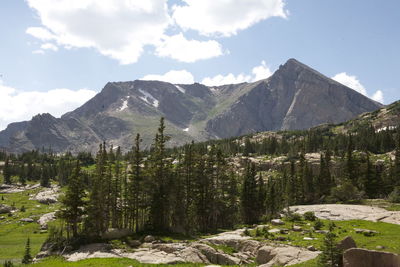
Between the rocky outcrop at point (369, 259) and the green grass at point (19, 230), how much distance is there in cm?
5851

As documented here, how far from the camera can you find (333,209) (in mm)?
64812

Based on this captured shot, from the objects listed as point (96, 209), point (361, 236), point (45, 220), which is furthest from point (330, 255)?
point (45, 220)

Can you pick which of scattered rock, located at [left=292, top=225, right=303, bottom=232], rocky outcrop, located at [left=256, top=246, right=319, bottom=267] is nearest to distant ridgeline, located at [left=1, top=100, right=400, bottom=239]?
scattered rock, located at [left=292, top=225, right=303, bottom=232]

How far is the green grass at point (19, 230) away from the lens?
71.4 metres

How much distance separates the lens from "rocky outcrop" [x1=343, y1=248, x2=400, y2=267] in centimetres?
2041

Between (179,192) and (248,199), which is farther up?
(179,192)

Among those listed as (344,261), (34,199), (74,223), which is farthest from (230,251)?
(34,199)

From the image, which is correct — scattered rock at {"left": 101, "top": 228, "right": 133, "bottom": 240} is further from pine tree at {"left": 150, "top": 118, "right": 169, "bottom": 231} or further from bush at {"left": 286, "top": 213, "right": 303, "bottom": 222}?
bush at {"left": 286, "top": 213, "right": 303, "bottom": 222}

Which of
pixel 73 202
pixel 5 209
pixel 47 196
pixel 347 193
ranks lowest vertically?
pixel 5 209

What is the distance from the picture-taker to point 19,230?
9850 cm

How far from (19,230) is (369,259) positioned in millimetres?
102766

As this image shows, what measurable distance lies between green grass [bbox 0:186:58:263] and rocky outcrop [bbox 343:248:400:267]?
58509 millimetres

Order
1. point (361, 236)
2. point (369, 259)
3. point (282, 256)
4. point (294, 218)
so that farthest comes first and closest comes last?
point (294, 218) → point (361, 236) → point (282, 256) → point (369, 259)

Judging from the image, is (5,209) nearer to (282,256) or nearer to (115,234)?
(115,234)
